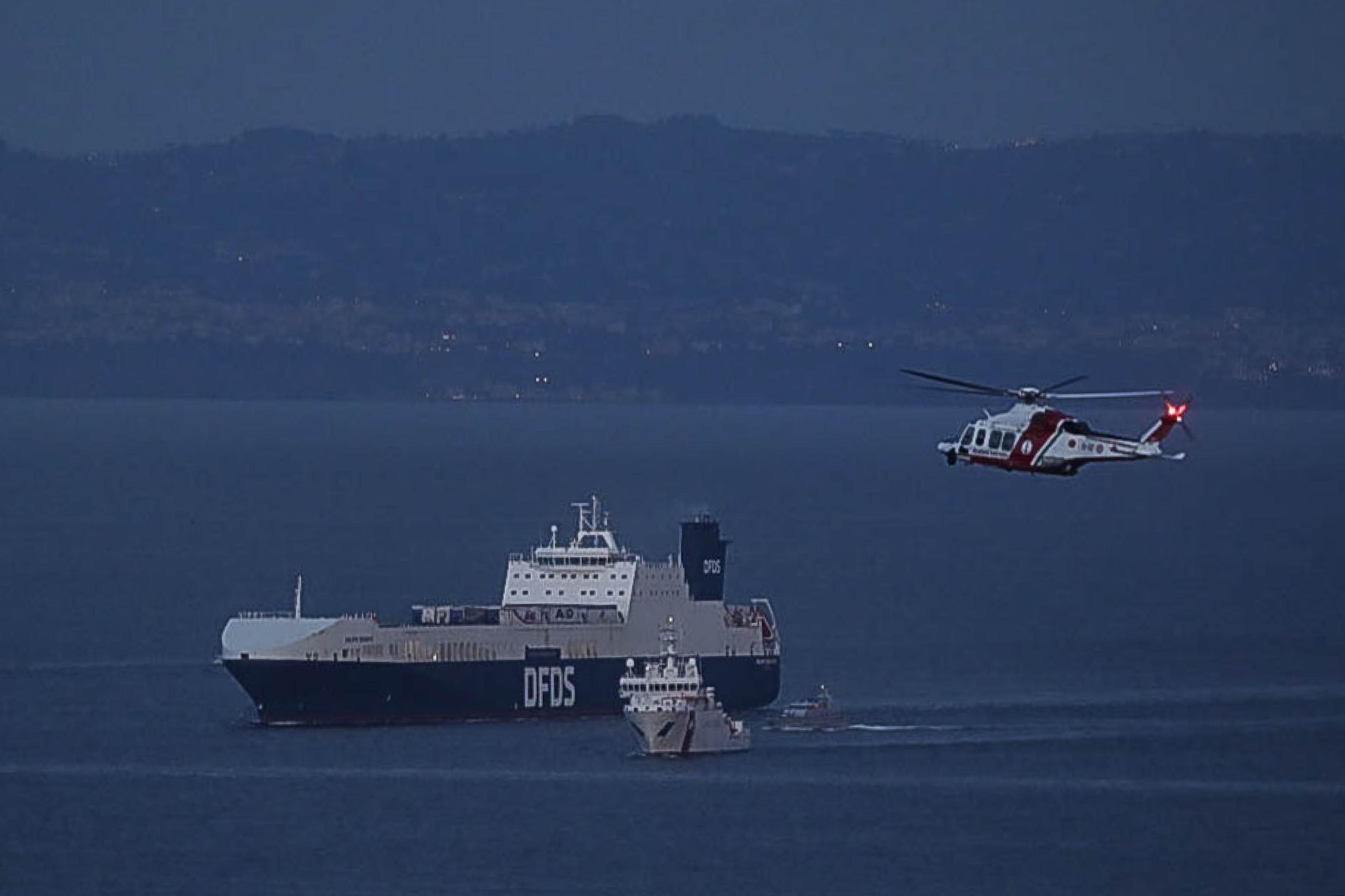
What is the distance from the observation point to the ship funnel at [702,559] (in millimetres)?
101250

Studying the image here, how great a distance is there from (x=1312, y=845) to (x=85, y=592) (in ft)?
229

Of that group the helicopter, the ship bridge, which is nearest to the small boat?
the ship bridge

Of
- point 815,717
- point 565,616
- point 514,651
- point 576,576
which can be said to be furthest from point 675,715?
point 576,576

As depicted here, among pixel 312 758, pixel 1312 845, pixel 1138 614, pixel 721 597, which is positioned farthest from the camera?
pixel 1138 614

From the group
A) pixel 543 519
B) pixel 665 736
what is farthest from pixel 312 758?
pixel 543 519

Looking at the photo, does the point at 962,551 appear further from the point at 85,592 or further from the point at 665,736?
the point at 665,736

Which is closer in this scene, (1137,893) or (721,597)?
(1137,893)

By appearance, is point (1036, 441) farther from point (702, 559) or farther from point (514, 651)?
point (702, 559)

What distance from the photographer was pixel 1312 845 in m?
80.0

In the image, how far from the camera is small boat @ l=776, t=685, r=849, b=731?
9519cm

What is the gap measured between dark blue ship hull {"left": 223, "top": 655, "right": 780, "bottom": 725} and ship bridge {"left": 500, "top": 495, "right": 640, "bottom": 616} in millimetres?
2467

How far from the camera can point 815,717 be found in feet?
313

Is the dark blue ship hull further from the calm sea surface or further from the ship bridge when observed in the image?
the ship bridge

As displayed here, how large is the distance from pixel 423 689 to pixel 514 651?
2626 mm
